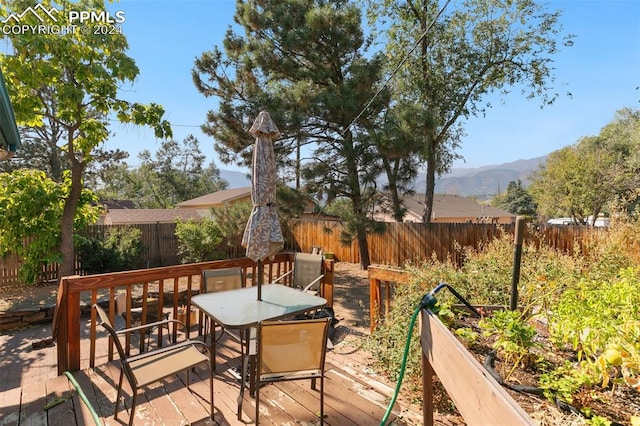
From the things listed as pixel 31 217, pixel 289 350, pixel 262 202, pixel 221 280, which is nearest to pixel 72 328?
pixel 221 280

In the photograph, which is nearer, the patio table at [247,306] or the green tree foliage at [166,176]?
the patio table at [247,306]

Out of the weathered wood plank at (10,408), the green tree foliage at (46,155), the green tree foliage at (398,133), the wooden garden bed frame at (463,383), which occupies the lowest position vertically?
the weathered wood plank at (10,408)

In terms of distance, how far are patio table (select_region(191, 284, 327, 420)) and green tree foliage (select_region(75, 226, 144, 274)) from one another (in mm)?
7528

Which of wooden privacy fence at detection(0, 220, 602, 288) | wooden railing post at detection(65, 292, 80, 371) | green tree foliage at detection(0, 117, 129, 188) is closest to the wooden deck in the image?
wooden railing post at detection(65, 292, 80, 371)

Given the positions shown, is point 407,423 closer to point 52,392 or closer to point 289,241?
point 52,392

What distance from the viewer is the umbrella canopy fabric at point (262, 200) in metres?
3.10

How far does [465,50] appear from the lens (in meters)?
11.5

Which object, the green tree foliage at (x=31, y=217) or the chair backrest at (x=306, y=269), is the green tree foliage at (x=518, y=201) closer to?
the chair backrest at (x=306, y=269)

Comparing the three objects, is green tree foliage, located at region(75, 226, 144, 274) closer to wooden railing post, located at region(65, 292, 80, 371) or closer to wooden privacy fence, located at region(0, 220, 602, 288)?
wooden privacy fence, located at region(0, 220, 602, 288)

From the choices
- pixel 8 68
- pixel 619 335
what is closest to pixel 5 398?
pixel 619 335

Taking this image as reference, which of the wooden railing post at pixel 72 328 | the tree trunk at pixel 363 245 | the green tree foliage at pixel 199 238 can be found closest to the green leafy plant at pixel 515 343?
the wooden railing post at pixel 72 328

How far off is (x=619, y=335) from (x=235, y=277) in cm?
345

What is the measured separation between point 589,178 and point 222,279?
22.0 meters

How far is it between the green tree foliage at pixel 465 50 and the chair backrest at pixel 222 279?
899 cm
